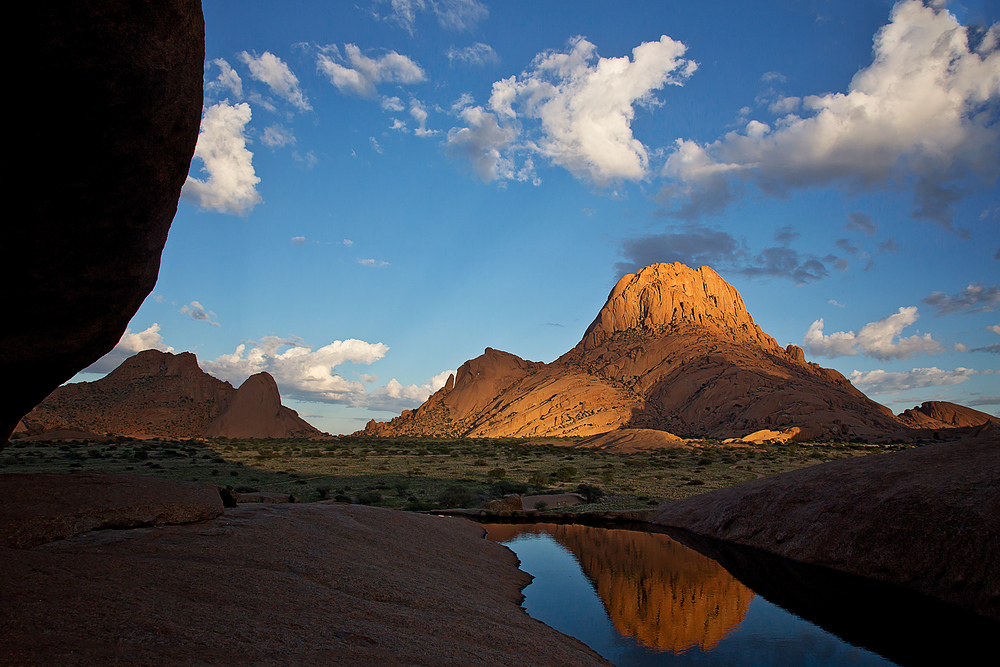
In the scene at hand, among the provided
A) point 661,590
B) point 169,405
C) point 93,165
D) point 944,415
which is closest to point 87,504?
point 93,165

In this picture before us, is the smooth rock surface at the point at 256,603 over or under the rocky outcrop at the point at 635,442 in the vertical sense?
under

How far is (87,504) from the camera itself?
18.9 ft

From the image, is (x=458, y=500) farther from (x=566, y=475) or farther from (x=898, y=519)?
(x=898, y=519)

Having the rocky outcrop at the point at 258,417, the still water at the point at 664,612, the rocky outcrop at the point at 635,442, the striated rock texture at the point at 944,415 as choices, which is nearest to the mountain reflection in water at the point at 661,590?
the still water at the point at 664,612

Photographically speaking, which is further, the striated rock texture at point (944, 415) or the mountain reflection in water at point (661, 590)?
the striated rock texture at point (944, 415)

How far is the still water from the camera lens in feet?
19.8

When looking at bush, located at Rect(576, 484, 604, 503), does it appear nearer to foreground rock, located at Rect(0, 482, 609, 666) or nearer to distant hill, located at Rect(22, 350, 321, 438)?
foreground rock, located at Rect(0, 482, 609, 666)

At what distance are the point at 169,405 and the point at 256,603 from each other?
324 feet

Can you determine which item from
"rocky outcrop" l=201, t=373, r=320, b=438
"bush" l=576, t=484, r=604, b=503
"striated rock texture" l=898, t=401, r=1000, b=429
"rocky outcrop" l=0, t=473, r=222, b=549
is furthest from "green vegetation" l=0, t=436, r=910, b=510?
"striated rock texture" l=898, t=401, r=1000, b=429

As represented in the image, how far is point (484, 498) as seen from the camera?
1847cm

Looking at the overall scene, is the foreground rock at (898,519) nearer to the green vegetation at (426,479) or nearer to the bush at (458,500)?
the green vegetation at (426,479)

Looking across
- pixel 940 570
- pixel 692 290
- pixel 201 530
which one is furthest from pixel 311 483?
pixel 692 290

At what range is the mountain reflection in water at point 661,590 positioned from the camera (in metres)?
6.64

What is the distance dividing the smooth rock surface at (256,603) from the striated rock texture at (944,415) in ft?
461
